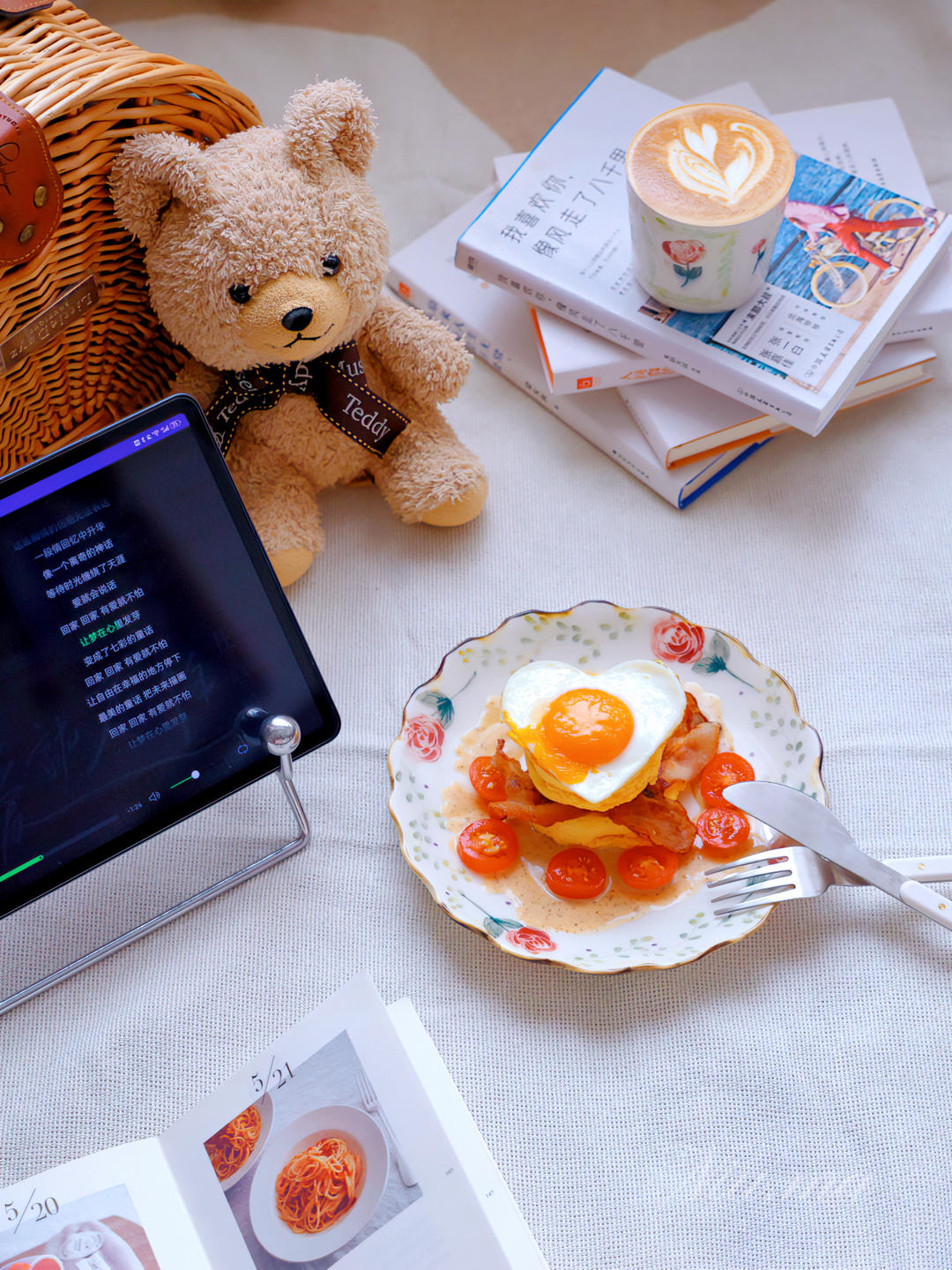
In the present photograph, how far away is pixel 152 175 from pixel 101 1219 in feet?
2.51

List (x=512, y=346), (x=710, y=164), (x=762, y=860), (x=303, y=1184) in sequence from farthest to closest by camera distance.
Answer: (x=512, y=346) → (x=710, y=164) → (x=762, y=860) → (x=303, y=1184)

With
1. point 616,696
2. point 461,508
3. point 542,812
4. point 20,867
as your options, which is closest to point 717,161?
point 461,508

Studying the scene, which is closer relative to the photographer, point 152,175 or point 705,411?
point 152,175

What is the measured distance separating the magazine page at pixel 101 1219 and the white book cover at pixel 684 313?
820 mm

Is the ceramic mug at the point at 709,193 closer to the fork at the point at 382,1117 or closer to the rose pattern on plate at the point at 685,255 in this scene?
the rose pattern on plate at the point at 685,255

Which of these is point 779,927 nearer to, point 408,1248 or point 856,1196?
point 856,1196

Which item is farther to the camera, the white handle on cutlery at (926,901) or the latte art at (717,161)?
the latte art at (717,161)

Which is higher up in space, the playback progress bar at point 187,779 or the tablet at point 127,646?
the tablet at point 127,646

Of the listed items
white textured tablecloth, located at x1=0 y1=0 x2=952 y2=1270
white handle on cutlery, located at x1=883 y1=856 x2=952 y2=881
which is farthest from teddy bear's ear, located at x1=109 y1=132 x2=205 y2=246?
white handle on cutlery, located at x1=883 y1=856 x2=952 y2=881

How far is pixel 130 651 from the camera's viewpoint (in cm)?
72

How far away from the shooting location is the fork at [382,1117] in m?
0.67

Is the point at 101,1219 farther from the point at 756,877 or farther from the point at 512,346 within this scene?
the point at 512,346

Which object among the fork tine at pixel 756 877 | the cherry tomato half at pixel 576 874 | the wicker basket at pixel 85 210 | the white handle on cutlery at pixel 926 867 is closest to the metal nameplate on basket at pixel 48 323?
the wicker basket at pixel 85 210

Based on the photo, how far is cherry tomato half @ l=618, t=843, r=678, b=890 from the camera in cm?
78
